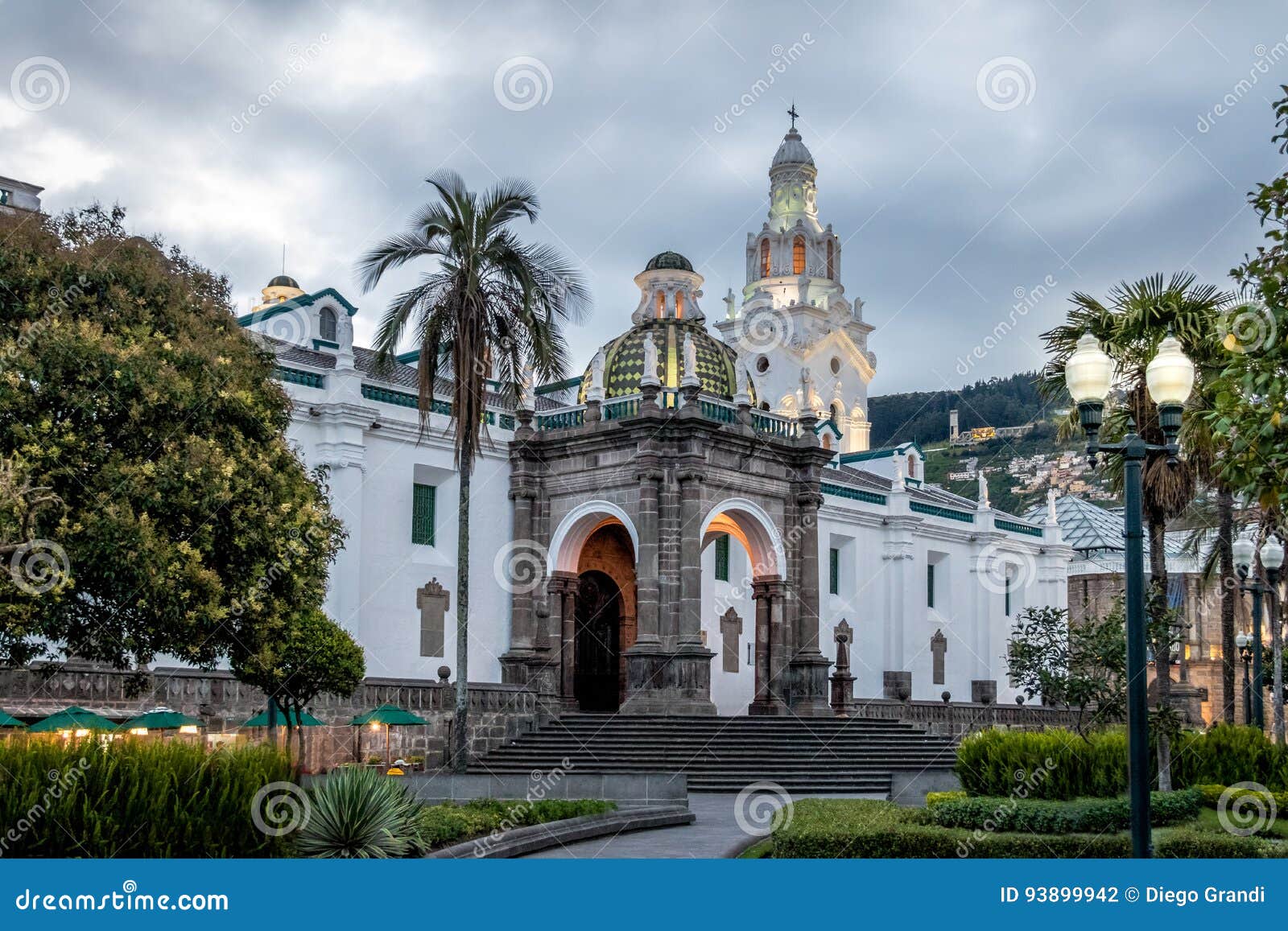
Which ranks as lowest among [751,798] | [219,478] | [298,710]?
[751,798]

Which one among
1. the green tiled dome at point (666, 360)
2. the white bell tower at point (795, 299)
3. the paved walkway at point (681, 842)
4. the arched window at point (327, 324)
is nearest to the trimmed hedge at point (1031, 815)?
the paved walkway at point (681, 842)

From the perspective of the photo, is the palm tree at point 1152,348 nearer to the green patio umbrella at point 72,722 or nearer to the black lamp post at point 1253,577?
the black lamp post at point 1253,577

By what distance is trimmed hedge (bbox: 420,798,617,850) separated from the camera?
14000mm

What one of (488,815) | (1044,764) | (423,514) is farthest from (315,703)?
(1044,764)

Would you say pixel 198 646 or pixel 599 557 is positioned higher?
pixel 599 557

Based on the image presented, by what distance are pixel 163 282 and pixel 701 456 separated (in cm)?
1493

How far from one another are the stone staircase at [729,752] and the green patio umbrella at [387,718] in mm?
1837

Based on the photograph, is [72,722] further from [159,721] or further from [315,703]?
[315,703]

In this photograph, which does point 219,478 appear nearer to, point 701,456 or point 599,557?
point 701,456

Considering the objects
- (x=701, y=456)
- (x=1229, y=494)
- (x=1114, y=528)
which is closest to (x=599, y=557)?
(x=701, y=456)

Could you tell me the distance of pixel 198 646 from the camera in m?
16.1

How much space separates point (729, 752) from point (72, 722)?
12.4 m

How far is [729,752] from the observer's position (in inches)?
1050

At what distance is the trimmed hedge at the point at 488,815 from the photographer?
14000mm
